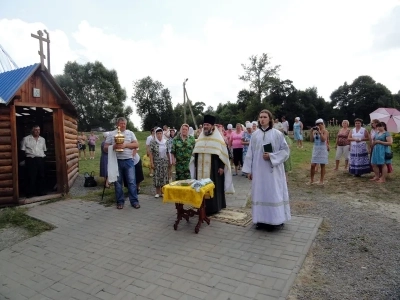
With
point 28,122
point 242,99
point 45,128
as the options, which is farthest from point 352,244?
point 242,99

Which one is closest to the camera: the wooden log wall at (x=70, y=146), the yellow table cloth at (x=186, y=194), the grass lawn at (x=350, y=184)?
the yellow table cloth at (x=186, y=194)

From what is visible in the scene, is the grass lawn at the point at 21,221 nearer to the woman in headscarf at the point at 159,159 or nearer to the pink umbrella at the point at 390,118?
the woman in headscarf at the point at 159,159

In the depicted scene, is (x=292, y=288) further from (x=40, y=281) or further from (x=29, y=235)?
(x=29, y=235)

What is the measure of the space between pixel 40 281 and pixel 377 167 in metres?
9.17

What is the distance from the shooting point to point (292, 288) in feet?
11.2

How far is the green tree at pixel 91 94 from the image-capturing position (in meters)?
42.1

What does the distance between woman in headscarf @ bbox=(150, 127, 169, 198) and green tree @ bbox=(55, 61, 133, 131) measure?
1423 inches

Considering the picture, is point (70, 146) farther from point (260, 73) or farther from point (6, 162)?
point (260, 73)

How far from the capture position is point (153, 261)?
422 centimetres

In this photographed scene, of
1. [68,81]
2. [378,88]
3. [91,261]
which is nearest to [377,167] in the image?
[91,261]

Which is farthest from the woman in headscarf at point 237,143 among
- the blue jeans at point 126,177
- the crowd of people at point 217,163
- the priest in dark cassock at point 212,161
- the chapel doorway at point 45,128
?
the chapel doorway at point 45,128

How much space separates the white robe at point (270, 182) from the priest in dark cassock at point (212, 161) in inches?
35.1

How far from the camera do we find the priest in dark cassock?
19.5 feet

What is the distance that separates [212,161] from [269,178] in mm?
1318
